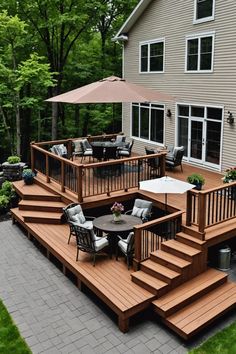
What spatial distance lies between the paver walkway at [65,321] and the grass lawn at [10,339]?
0.10m

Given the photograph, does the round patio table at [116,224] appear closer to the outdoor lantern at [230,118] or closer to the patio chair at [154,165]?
the patio chair at [154,165]

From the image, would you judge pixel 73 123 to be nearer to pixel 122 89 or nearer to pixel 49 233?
pixel 122 89

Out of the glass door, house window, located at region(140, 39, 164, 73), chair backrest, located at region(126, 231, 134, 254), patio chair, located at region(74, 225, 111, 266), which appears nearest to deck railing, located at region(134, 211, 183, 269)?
chair backrest, located at region(126, 231, 134, 254)

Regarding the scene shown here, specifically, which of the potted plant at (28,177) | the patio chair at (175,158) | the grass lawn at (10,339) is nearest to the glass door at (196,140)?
the patio chair at (175,158)

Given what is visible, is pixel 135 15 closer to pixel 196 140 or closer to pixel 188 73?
pixel 188 73

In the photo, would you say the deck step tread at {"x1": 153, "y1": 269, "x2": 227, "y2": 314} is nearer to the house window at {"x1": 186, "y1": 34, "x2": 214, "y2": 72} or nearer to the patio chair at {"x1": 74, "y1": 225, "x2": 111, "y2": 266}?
the patio chair at {"x1": 74, "y1": 225, "x2": 111, "y2": 266}

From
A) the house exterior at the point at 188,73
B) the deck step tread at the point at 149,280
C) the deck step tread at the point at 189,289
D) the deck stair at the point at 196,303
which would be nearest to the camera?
the deck stair at the point at 196,303

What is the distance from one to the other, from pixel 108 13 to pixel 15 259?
57.7 ft

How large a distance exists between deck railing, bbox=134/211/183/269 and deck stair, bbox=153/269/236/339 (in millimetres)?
1041

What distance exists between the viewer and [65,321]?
663cm

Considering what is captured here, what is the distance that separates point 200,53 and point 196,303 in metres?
9.02

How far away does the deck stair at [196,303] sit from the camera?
627 centimetres

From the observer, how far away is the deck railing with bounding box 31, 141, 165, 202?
9.87 meters

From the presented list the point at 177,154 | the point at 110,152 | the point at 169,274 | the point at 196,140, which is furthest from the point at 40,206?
the point at 196,140
